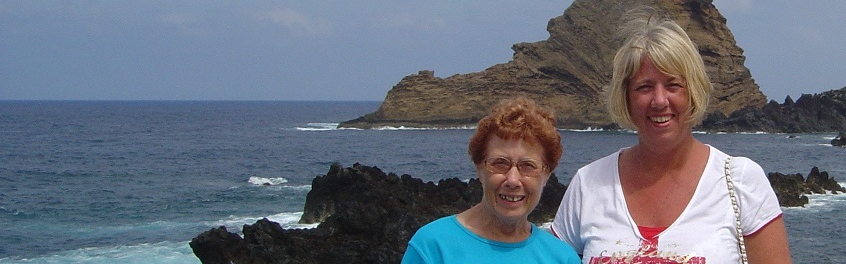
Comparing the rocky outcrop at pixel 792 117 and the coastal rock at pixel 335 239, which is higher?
the rocky outcrop at pixel 792 117

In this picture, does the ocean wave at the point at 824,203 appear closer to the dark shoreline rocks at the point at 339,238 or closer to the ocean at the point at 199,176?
the ocean at the point at 199,176

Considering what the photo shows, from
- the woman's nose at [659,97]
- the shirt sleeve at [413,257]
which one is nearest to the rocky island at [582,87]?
the woman's nose at [659,97]

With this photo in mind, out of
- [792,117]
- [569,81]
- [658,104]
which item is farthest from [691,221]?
[569,81]

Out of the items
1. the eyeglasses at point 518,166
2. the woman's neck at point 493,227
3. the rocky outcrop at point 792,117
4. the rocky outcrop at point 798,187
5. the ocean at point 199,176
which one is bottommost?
the ocean at point 199,176

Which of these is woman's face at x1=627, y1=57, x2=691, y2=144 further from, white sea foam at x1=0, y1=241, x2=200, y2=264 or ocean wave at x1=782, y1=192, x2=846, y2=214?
ocean wave at x1=782, y1=192, x2=846, y2=214

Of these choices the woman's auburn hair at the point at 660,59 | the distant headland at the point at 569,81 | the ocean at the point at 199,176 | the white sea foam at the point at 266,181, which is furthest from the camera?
the distant headland at the point at 569,81

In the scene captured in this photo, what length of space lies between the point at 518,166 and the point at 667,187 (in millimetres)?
529

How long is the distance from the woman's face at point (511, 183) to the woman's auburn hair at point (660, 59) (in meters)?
0.38

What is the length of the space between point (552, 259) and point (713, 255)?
482 mm

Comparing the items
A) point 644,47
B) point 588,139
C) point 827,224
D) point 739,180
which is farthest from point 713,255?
point 588,139

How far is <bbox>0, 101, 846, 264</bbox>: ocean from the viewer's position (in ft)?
75.2

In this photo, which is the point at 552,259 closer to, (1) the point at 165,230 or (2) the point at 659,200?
(2) the point at 659,200

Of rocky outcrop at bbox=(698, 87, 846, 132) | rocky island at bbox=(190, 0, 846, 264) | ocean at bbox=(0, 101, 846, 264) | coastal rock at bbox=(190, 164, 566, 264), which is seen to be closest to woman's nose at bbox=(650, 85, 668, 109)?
coastal rock at bbox=(190, 164, 566, 264)

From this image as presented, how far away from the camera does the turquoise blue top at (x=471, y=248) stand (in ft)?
8.99
